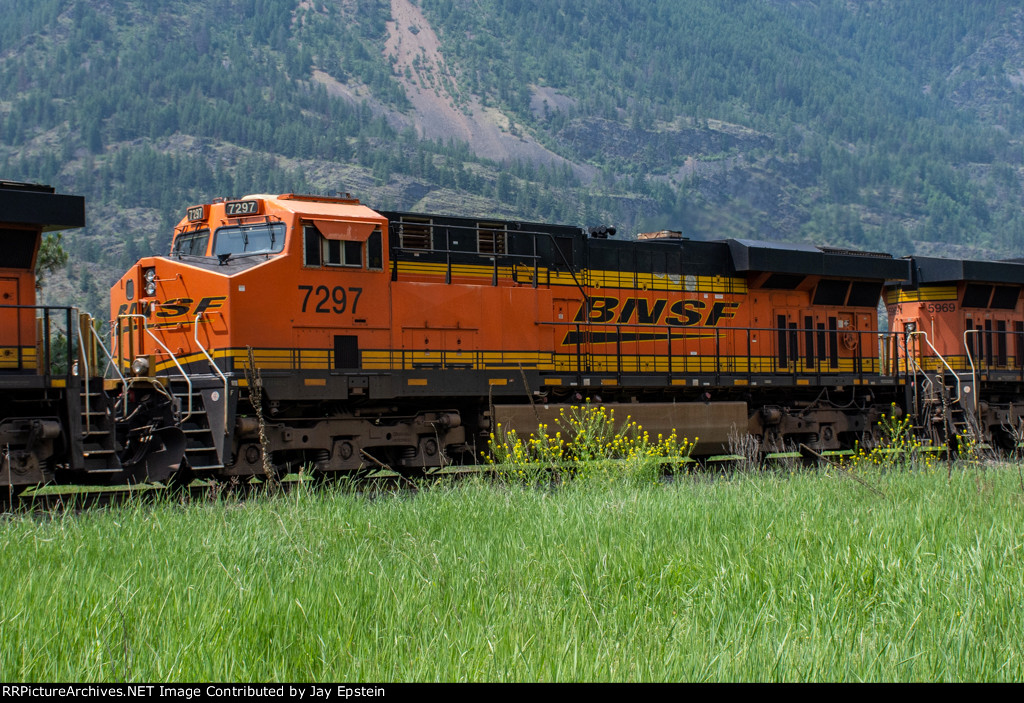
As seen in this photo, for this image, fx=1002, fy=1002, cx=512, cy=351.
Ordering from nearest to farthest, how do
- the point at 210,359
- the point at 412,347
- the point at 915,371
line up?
the point at 210,359, the point at 412,347, the point at 915,371

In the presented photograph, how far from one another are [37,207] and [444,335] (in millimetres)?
4789

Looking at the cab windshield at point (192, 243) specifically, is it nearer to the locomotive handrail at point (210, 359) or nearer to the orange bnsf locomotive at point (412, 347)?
the orange bnsf locomotive at point (412, 347)

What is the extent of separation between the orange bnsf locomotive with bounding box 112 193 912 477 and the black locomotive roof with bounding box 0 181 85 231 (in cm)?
152

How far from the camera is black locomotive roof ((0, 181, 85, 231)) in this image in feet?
32.9

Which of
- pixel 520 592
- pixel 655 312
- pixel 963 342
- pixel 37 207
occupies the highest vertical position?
pixel 37 207

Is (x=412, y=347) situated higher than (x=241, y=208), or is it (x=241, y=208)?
(x=241, y=208)

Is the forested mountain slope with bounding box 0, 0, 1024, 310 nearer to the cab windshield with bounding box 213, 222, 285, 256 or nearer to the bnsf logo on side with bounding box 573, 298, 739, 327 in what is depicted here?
the bnsf logo on side with bounding box 573, 298, 739, 327

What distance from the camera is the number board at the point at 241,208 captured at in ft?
38.4

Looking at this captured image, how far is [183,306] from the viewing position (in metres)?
11.5

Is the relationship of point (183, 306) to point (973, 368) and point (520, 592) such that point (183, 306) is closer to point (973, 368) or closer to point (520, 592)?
point (520, 592)

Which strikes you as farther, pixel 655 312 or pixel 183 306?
pixel 655 312

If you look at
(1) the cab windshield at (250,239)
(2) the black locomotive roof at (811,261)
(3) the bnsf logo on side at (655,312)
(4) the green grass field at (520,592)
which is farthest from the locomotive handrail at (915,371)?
(1) the cab windshield at (250,239)

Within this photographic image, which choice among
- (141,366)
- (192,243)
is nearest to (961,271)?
(192,243)

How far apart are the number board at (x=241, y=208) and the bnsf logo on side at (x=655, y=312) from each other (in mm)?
4782
